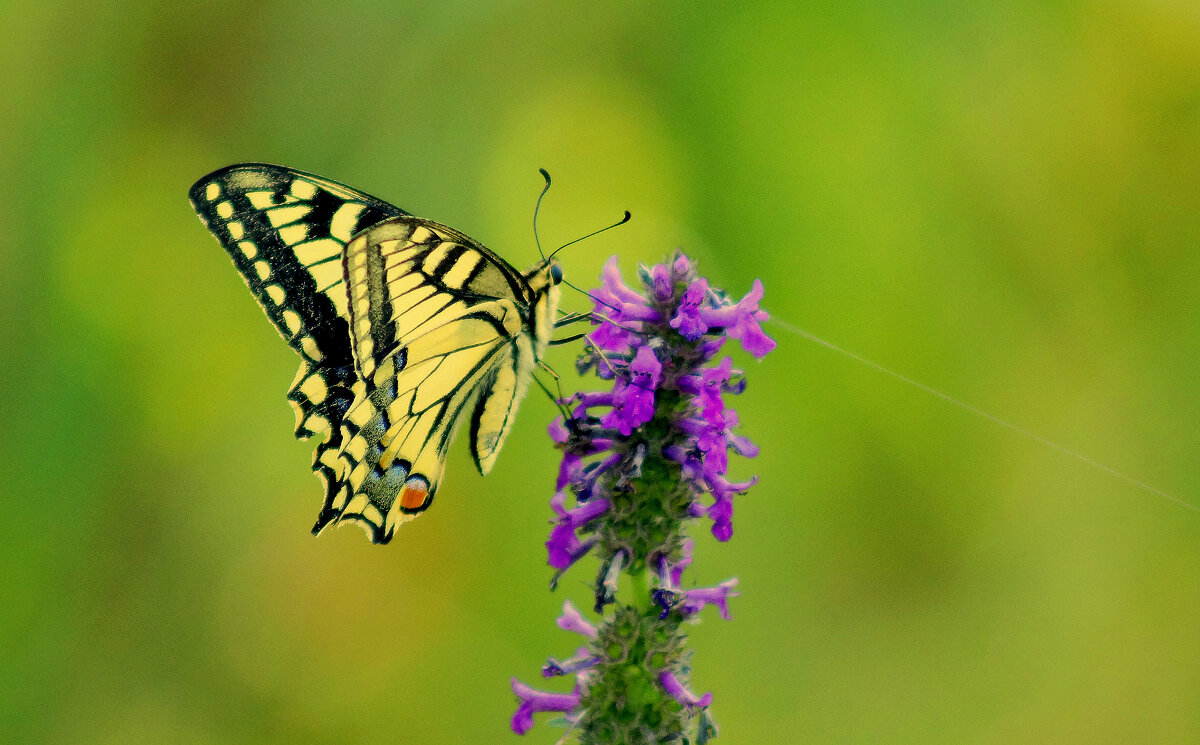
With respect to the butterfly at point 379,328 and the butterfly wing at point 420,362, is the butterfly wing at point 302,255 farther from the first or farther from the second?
the butterfly wing at point 420,362

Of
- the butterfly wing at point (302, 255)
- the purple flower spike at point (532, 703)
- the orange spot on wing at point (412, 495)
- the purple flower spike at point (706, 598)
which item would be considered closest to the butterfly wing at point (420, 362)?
the orange spot on wing at point (412, 495)

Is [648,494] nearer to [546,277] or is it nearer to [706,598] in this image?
[706,598]

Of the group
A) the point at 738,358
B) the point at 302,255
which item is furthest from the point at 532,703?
the point at 738,358

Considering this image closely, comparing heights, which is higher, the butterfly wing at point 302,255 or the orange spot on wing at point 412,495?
the butterfly wing at point 302,255

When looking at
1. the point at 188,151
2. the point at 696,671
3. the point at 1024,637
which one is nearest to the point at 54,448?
the point at 188,151

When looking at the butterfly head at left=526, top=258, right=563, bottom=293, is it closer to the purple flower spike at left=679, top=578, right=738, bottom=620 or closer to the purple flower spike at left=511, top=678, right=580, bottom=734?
the purple flower spike at left=679, top=578, right=738, bottom=620

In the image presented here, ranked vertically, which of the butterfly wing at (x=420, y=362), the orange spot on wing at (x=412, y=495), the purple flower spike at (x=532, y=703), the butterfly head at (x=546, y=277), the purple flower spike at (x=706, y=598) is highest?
the butterfly head at (x=546, y=277)
